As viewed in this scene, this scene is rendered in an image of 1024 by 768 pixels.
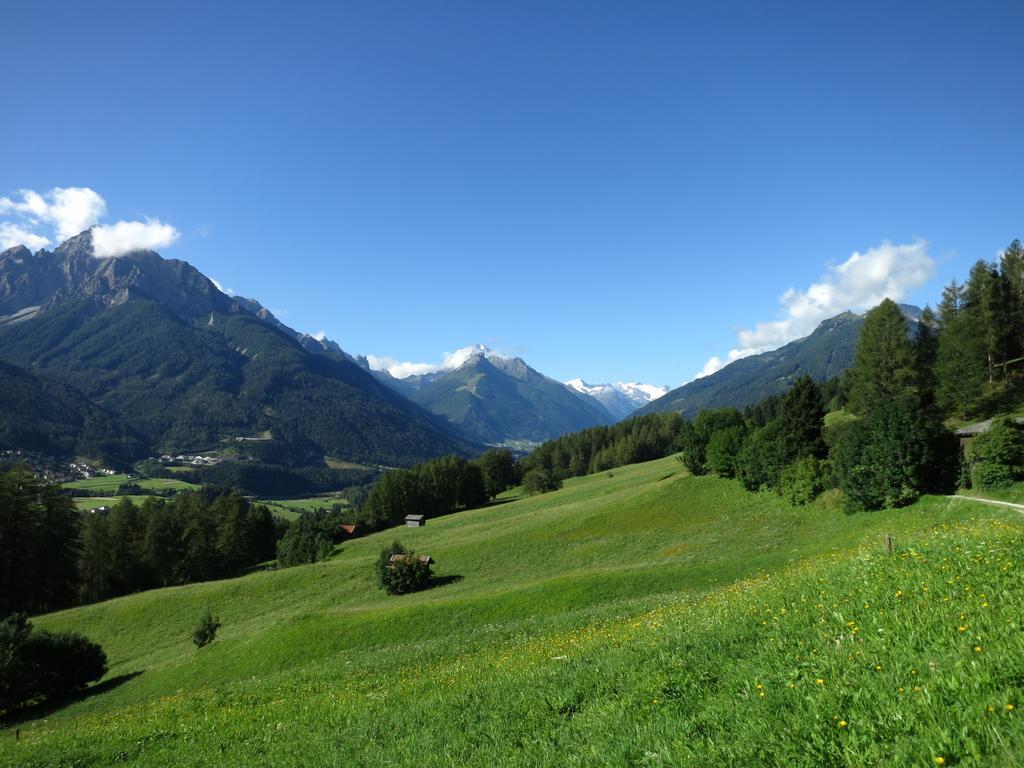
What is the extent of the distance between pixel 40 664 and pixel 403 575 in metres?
27.8

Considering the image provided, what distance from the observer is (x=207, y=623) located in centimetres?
4331

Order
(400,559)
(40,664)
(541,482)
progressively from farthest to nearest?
1. (541,482)
2. (400,559)
3. (40,664)

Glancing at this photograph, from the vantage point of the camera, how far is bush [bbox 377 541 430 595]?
5341cm

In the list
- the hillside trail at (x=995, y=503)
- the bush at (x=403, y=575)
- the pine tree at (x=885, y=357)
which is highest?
the pine tree at (x=885, y=357)

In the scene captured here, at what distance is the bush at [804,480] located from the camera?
54594 mm

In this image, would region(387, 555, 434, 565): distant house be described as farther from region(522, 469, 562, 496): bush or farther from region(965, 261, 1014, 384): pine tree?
region(522, 469, 562, 496): bush

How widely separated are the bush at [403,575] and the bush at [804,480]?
4040 centimetres

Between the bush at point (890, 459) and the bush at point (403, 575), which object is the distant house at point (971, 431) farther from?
the bush at point (403, 575)

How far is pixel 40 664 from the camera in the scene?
34.8 meters

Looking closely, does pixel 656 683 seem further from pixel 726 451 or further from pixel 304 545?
pixel 304 545

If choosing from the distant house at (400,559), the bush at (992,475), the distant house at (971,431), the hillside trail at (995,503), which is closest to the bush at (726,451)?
the distant house at (971,431)

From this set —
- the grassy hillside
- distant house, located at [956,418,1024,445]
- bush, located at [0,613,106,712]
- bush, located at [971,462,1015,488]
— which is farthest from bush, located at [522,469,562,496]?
bush, located at [0,613,106,712]

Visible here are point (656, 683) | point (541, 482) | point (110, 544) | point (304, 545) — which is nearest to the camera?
point (656, 683)

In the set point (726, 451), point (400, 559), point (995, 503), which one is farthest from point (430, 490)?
point (995, 503)
